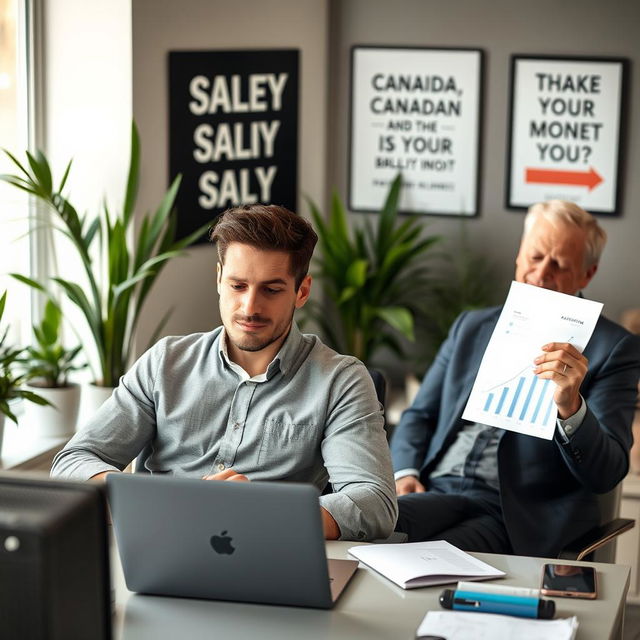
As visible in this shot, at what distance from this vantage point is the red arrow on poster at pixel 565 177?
15.0ft

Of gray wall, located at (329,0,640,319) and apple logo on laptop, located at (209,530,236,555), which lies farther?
gray wall, located at (329,0,640,319)

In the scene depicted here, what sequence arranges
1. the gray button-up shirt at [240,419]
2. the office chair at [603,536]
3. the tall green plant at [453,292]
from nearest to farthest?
the gray button-up shirt at [240,419] < the office chair at [603,536] < the tall green plant at [453,292]

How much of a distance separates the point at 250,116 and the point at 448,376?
5.52ft

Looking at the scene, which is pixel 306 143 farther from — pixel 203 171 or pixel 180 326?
pixel 180 326

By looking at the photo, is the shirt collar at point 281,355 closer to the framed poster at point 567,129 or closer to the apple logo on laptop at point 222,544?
the apple logo on laptop at point 222,544

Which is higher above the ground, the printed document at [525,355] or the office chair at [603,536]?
the printed document at [525,355]

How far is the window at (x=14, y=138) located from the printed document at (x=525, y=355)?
1.76 meters

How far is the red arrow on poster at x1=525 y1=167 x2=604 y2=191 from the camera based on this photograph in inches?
180

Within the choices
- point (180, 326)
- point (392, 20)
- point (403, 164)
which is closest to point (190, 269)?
point (180, 326)

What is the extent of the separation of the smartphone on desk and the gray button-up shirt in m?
0.39

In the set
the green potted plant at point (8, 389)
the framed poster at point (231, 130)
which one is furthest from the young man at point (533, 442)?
the framed poster at point (231, 130)

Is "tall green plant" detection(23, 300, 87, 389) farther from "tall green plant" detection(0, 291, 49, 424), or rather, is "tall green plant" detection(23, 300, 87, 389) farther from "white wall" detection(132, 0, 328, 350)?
"white wall" detection(132, 0, 328, 350)

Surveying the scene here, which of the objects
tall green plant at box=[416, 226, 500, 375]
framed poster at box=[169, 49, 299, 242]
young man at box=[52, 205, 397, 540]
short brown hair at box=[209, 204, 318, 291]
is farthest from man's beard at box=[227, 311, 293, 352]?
tall green plant at box=[416, 226, 500, 375]

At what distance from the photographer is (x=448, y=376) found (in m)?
3.08
